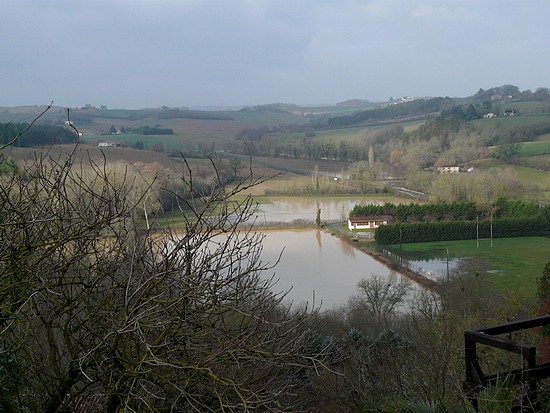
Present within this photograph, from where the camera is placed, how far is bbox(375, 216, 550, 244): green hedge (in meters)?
25.0

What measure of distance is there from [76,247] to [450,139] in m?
44.1

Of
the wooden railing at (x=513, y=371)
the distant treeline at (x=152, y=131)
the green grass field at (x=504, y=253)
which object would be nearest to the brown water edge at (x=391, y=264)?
the green grass field at (x=504, y=253)

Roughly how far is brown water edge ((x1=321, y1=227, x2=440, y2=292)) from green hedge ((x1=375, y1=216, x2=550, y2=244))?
1.29 m

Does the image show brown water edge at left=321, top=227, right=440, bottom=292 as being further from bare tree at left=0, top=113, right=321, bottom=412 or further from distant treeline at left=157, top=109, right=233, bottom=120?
distant treeline at left=157, top=109, right=233, bottom=120

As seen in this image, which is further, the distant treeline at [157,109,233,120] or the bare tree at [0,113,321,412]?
the distant treeline at [157,109,233,120]

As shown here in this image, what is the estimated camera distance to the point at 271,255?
742 inches

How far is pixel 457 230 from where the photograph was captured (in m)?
26.3

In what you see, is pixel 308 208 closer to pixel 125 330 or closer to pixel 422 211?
pixel 422 211

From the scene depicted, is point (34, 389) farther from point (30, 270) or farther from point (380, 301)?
point (380, 301)

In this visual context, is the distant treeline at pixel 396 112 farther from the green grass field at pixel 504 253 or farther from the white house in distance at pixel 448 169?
the green grass field at pixel 504 253

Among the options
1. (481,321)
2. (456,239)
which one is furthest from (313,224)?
(481,321)

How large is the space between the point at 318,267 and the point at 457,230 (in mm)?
8955

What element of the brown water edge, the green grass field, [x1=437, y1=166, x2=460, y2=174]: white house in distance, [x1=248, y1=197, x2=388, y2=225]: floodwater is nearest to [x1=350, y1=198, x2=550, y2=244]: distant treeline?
the green grass field

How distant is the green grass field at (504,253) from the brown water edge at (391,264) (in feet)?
3.93
